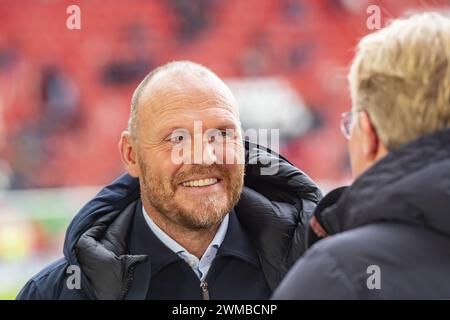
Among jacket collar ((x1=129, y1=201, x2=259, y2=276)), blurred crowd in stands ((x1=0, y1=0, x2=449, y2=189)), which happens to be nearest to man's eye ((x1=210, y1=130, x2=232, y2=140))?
jacket collar ((x1=129, y1=201, x2=259, y2=276))

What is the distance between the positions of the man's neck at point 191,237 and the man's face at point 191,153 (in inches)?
1.0

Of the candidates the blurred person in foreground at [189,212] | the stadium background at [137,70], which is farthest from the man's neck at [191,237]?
the stadium background at [137,70]

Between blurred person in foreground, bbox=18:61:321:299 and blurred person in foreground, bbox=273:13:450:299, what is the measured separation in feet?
2.01

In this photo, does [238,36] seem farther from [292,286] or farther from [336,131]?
[292,286]

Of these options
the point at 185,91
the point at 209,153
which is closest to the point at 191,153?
the point at 209,153

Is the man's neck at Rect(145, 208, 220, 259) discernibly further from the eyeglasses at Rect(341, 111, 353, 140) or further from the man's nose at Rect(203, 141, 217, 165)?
the eyeglasses at Rect(341, 111, 353, 140)

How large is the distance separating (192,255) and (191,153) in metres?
0.24

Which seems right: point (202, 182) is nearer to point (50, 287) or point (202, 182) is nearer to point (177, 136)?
point (177, 136)

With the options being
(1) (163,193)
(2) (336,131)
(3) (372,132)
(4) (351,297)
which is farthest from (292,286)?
(2) (336,131)

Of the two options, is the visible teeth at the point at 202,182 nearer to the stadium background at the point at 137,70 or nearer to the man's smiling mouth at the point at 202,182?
the man's smiling mouth at the point at 202,182

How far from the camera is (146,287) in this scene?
158 cm

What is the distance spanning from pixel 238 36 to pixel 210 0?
46 centimetres

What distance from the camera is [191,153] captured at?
1.72 m

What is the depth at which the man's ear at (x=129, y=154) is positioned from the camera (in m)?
1.83
